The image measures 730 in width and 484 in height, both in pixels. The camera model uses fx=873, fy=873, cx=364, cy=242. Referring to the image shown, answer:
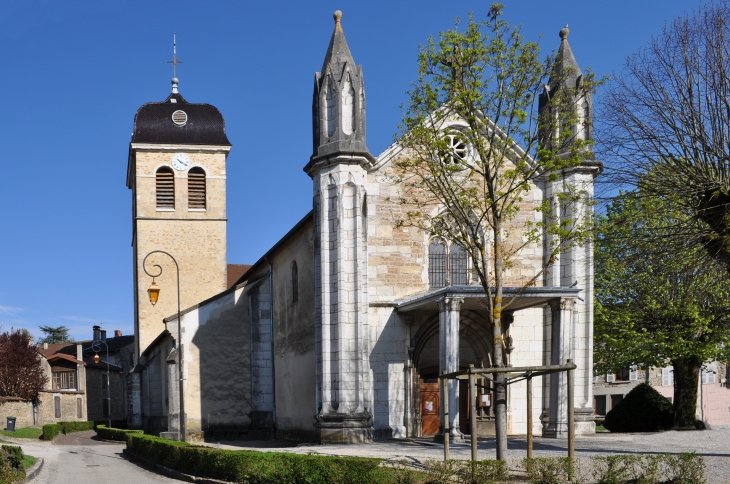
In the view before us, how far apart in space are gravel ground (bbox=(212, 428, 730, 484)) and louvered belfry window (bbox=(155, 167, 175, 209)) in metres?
24.1

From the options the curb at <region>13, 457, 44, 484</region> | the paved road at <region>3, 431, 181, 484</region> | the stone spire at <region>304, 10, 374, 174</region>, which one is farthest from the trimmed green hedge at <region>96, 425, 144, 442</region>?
the stone spire at <region>304, 10, 374, 174</region>

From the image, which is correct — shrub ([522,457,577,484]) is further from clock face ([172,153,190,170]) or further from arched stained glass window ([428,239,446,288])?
clock face ([172,153,190,170])

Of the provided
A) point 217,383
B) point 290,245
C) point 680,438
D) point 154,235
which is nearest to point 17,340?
point 154,235

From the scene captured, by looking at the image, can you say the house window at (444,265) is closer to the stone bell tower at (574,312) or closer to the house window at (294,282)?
the stone bell tower at (574,312)

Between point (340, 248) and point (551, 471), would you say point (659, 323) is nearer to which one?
point (340, 248)

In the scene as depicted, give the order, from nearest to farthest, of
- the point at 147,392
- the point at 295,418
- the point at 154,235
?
1. the point at 295,418
2. the point at 147,392
3. the point at 154,235

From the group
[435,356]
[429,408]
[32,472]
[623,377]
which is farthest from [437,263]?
[623,377]

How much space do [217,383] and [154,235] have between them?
541 inches

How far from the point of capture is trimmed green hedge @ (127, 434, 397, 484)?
45.0 ft

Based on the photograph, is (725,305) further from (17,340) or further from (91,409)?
(91,409)

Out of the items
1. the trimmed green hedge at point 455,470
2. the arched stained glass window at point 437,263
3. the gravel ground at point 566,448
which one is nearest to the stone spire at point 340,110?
the arched stained glass window at point 437,263

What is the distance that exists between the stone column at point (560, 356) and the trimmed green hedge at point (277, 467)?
9.09 m

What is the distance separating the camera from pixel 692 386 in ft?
94.1

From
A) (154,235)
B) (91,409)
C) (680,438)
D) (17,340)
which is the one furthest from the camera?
(91,409)
